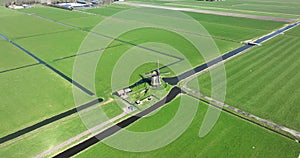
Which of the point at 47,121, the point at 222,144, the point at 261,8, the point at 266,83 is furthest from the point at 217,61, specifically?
the point at 261,8

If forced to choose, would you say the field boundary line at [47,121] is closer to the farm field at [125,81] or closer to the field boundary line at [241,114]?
the farm field at [125,81]


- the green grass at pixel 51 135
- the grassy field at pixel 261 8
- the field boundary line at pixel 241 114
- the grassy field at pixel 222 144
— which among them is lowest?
the green grass at pixel 51 135

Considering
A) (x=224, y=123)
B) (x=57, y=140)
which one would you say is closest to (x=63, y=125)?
(x=57, y=140)

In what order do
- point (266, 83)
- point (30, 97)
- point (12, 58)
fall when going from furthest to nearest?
point (12, 58) < point (266, 83) < point (30, 97)

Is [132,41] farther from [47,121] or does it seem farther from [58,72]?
[47,121]

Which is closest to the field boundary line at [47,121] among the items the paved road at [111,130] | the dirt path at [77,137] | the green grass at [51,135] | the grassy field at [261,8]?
the green grass at [51,135]

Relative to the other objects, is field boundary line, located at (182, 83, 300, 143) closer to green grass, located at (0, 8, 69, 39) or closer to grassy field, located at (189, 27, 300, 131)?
grassy field, located at (189, 27, 300, 131)
